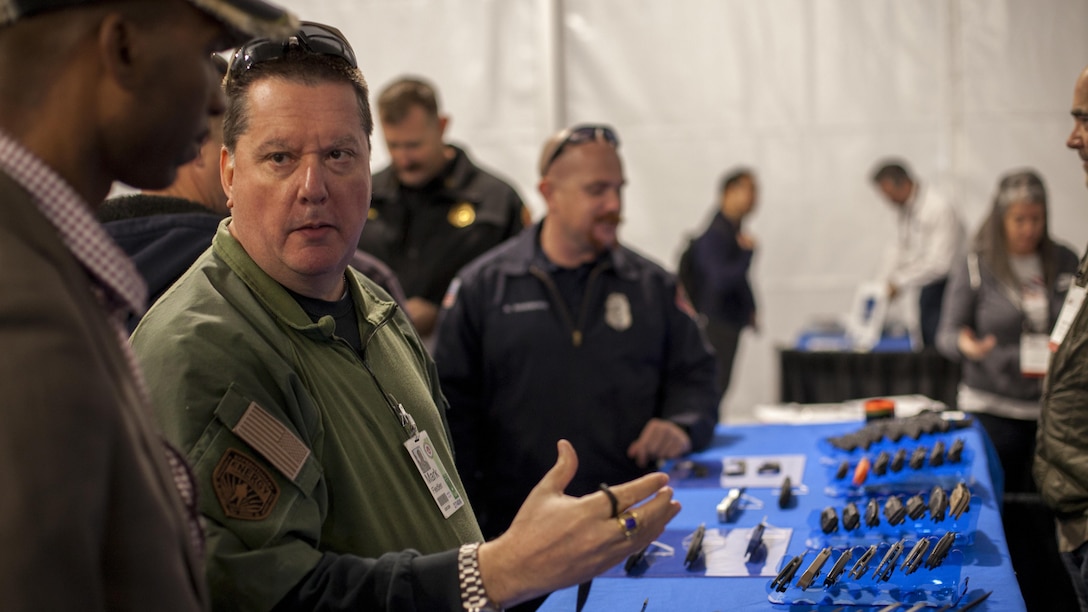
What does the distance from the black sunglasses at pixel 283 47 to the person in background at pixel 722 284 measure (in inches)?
231

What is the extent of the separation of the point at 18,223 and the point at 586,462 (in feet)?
7.87

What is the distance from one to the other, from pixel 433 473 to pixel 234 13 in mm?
798

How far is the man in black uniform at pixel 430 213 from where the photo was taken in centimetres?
412

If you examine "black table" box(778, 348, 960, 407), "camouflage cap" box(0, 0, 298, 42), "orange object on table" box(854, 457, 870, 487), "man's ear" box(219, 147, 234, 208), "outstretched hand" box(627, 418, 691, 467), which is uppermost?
"camouflage cap" box(0, 0, 298, 42)

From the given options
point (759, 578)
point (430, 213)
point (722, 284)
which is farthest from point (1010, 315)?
point (722, 284)

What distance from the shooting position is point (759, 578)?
1899 millimetres

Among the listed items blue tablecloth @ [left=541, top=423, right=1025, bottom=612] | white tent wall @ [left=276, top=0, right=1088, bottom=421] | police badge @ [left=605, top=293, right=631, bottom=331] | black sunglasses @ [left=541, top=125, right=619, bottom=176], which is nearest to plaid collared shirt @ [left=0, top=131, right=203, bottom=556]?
blue tablecloth @ [left=541, top=423, right=1025, bottom=612]

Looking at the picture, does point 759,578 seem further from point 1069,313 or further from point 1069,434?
point 1069,313

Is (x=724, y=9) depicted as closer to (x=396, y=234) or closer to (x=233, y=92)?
(x=396, y=234)

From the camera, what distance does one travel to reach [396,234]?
420cm

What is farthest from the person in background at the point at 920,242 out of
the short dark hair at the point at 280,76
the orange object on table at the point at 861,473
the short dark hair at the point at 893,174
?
the short dark hair at the point at 280,76

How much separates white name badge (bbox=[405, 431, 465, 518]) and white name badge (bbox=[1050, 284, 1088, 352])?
4.75 ft

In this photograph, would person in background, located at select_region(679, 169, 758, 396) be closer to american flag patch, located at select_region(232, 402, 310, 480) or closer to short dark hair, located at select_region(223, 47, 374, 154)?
short dark hair, located at select_region(223, 47, 374, 154)

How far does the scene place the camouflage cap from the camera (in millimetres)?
870
